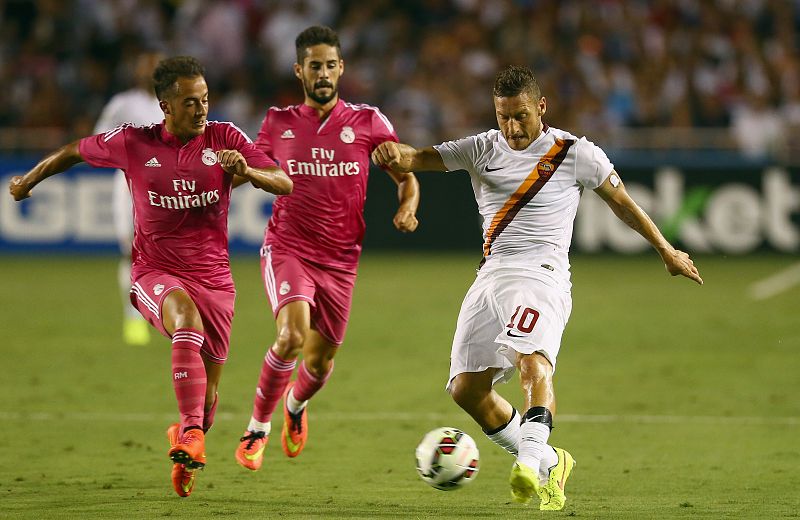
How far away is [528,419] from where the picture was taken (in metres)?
6.15

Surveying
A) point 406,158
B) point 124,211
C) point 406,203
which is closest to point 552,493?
point 406,158

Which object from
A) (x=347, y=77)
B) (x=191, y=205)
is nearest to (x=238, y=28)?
(x=347, y=77)

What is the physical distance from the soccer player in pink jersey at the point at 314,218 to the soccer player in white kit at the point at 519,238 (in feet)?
3.23

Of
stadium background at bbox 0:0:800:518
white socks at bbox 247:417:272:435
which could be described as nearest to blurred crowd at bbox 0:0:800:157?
stadium background at bbox 0:0:800:518

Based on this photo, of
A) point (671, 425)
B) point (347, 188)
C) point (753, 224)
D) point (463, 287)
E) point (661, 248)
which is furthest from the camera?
point (753, 224)

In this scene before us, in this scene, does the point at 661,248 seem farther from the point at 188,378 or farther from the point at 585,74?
the point at 585,74

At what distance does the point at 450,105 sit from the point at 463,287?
4729mm

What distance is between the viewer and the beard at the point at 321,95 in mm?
7938

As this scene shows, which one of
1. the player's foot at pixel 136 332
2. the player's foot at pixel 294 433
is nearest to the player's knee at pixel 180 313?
the player's foot at pixel 294 433

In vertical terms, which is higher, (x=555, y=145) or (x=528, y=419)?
(x=555, y=145)

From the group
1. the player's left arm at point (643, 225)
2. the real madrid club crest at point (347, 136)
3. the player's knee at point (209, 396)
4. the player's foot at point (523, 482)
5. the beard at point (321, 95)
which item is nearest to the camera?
the player's foot at point (523, 482)

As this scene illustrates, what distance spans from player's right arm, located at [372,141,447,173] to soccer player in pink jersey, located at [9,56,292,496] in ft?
1.78

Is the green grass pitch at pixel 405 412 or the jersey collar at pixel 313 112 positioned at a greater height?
the jersey collar at pixel 313 112

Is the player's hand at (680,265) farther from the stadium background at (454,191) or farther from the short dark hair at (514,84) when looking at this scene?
the stadium background at (454,191)
